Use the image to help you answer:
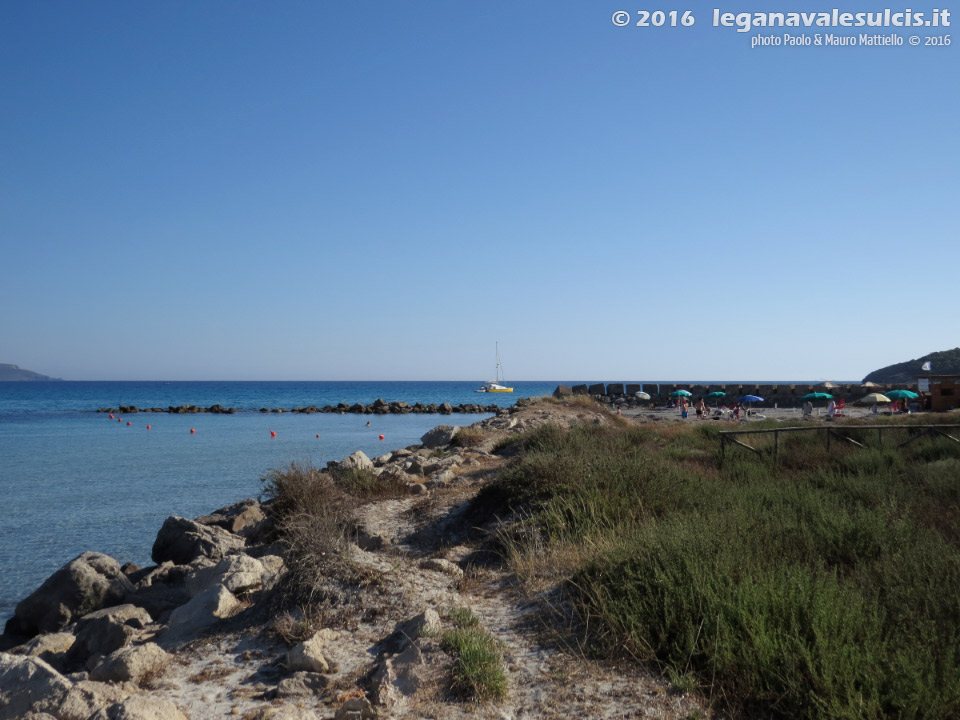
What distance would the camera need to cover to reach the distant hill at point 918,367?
99625 millimetres

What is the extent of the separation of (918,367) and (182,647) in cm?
12529

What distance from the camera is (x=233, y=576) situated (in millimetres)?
7297

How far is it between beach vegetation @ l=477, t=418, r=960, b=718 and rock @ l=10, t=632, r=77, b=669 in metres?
5.09

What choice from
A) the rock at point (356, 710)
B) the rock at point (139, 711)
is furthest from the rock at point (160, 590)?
the rock at point (356, 710)

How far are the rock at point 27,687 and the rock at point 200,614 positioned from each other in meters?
1.33

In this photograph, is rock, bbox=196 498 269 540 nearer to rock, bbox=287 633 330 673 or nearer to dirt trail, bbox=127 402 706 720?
dirt trail, bbox=127 402 706 720

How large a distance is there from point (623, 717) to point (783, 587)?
1.61m

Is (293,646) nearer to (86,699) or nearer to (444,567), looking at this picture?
(86,699)

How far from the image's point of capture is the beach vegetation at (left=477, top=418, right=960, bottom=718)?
4031 millimetres

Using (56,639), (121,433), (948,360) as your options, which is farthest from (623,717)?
(948,360)

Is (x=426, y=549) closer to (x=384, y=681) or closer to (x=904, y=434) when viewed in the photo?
(x=384, y=681)

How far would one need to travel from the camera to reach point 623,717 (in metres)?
4.15

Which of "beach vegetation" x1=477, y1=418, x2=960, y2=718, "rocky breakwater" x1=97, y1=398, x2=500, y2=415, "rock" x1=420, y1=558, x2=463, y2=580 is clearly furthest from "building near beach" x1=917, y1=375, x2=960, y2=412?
"rocky breakwater" x1=97, y1=398, x2=500, y2=415

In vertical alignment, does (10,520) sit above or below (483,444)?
below
